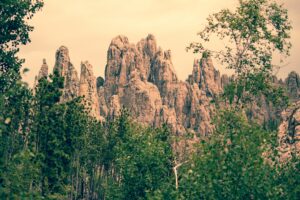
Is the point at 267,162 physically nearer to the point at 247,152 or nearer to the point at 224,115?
the point at 247,152

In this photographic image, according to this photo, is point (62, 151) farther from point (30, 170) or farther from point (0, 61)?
point (30, 170)

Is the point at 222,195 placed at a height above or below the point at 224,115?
below

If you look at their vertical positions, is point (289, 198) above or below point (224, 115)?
below

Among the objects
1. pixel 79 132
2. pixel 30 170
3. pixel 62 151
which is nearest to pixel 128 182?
pixel 30 170

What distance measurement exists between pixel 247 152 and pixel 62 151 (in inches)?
2138

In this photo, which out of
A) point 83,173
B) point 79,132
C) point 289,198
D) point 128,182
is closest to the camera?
point 289,198

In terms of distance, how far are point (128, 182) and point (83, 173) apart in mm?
68438

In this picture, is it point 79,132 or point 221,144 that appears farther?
point 79,132

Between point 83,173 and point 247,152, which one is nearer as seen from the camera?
point 247,152

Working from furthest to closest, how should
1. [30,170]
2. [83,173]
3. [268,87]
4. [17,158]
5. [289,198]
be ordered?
[83,173] < [268,87] < [289,198] < [30,170] < [17,158]

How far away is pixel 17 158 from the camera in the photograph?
579 inches

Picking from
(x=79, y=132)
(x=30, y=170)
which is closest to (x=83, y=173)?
(x=79, y=132)

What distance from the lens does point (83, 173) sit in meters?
103

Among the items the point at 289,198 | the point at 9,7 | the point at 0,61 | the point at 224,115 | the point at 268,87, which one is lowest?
the point at 289,198
